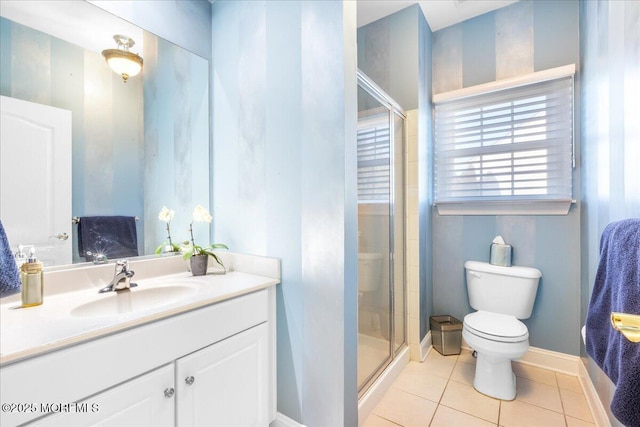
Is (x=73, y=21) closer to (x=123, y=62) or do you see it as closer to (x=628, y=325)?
(x=123, y=62)

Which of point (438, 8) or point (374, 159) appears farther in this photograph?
point (438, 8)

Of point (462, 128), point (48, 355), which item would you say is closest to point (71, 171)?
point (48, 355)

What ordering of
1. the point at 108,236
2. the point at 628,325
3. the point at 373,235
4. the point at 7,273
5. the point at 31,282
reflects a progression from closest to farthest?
the point at 628,325 < the point at 7,273 < the point at 31,282 < the point at 108,236 < the point at 373,235

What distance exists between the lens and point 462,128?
2311 millimetres

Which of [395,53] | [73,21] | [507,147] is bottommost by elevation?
[507,147]

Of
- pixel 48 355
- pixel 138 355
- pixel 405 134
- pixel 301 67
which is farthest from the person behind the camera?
pixel 405 134

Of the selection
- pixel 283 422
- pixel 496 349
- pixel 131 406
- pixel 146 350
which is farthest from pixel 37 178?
pixel 496 349

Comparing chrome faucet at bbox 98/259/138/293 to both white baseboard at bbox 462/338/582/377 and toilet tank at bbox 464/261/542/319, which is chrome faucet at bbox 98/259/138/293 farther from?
white baseboard at bbox 462/338/582/377

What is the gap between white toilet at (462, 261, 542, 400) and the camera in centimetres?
168

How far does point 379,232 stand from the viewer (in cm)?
194

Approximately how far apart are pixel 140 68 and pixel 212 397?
1.66 m

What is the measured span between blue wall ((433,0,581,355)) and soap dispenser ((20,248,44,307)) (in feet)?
8.24

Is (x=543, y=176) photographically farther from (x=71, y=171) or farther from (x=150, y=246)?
(x=71, y=171)

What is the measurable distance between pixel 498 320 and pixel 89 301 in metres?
2.25
